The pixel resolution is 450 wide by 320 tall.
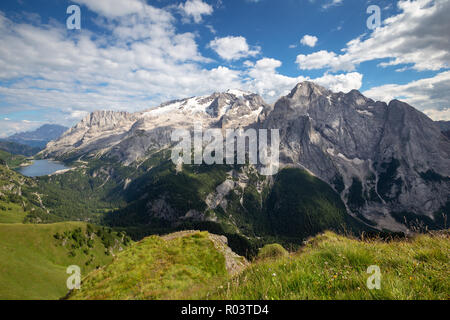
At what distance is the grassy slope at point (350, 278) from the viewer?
4012 mm

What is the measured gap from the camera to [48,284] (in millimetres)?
83125

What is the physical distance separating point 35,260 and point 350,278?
152 meters

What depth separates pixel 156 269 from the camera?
14398 mm

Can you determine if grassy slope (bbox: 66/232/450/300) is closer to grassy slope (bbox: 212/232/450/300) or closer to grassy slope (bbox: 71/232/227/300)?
grassy slope (bbox: 212/232/450/300)

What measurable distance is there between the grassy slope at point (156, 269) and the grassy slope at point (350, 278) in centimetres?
596

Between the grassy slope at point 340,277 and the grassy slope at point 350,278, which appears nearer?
Result: the grassy slope at point 350,278

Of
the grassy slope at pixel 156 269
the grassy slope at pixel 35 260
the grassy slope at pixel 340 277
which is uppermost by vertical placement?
the grassy slope at pixel 340 277

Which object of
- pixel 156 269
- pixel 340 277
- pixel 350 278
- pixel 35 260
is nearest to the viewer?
pixel 350 278

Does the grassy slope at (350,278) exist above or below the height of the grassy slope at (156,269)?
above

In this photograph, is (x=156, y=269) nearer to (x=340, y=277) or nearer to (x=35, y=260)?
(x=340, y=277)

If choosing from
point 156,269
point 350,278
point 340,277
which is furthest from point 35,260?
point 350,278

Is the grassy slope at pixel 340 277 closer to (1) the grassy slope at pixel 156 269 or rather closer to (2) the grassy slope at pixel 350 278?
(2) the grassy slope at pixel 350 278

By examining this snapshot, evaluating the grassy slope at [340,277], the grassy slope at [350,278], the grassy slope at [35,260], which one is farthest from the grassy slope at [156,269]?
the grassy slope at [35,260]
